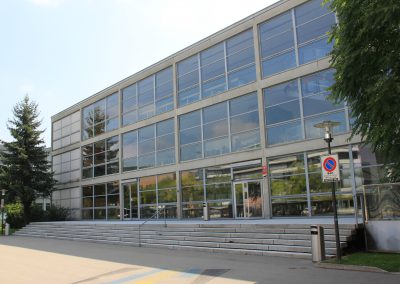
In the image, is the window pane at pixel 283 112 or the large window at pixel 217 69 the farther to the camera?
the large window at pixel 217 69

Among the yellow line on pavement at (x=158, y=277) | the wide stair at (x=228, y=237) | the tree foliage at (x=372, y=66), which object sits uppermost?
the tree foliage at (x=372, y=66)

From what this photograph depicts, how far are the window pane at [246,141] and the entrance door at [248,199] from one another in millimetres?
2013

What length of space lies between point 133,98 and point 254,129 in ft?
43.3

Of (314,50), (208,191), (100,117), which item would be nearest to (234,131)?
(208,191)

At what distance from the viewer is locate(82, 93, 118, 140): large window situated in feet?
122

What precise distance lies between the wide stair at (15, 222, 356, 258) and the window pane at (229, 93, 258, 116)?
8.24 metres

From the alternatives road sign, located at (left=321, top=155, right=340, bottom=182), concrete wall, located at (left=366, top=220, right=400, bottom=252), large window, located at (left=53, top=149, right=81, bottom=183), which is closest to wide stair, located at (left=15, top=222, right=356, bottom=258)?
concrete wall, located at (left=366, top=220, right=400, bottom=252)

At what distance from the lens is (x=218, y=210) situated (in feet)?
88.5

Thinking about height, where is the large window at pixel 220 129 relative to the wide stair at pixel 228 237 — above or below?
above

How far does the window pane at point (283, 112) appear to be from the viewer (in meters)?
23.2

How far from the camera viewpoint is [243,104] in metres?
26.0

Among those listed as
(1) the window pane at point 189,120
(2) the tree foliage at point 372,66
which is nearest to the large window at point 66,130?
(1) the window pane at point 189,120

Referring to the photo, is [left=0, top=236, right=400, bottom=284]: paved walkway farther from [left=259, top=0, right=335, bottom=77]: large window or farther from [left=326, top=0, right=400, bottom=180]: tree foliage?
[left=259, top=0, right=335, bottom=77]: large window

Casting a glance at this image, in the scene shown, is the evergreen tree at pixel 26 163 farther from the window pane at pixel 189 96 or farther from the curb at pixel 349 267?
the curb at pixel 349 267
